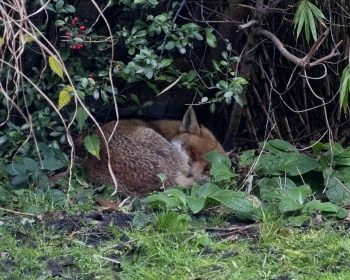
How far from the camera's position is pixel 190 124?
723cm

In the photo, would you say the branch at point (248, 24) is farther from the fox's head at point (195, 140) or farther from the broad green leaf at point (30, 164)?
the broad green leaf at point (30, 164)

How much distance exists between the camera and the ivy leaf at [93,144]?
6.33 metres

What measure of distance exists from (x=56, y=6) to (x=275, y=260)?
2.65 meters

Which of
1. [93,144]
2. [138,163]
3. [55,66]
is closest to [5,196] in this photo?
[93,144]

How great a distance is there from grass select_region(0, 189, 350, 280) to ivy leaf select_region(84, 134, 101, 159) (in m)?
0.98

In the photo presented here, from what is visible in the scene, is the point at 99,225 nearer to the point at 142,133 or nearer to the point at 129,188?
the point at 129,188

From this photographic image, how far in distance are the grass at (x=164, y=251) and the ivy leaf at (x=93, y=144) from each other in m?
0.98

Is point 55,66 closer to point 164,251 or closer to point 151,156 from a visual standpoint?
point 164,251

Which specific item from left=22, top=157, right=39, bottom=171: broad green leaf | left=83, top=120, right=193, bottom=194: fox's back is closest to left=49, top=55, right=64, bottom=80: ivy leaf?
left=22, top=157, right=39, bottom=171: broad green leaf

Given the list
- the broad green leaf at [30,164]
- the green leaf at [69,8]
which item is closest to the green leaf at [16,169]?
the broad green leaf at [30,164]

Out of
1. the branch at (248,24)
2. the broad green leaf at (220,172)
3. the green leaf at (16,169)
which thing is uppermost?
the branch at (248,24)

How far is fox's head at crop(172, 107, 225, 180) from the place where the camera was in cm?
707

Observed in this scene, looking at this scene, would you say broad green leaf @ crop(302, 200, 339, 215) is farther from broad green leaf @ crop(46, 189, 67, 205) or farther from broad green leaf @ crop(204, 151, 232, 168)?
broad green leaf @ crop(46, 189, 67, 205)

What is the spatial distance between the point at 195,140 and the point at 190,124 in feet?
0.48
